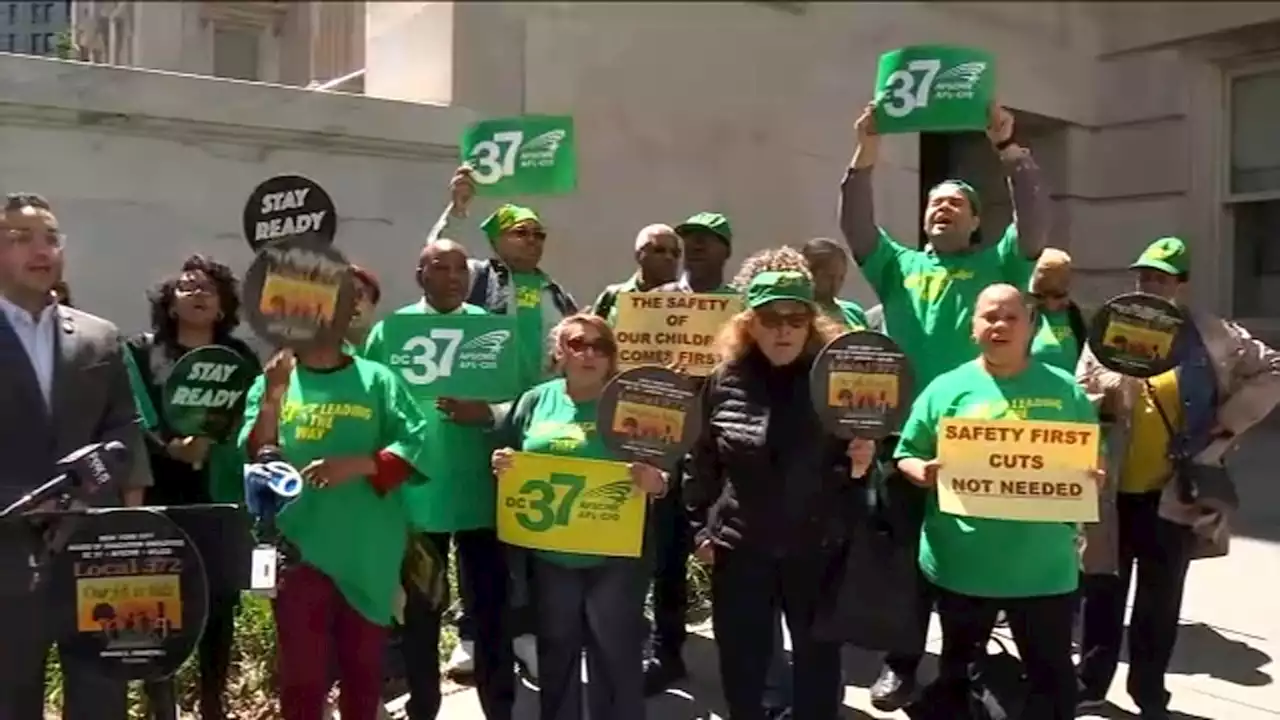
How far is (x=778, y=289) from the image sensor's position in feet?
13.9

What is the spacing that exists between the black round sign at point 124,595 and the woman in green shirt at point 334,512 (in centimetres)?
36

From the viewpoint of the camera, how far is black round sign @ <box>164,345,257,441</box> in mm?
4500

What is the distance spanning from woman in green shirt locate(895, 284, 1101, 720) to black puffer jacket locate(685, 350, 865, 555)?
0.81 ft

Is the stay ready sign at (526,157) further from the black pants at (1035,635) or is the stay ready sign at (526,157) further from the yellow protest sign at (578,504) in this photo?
the black pants at (1035,635)

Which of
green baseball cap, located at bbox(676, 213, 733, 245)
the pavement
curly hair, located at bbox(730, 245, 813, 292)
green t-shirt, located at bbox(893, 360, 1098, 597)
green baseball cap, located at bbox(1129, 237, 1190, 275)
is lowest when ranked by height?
the pavement

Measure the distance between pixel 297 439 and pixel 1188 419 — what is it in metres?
3.13

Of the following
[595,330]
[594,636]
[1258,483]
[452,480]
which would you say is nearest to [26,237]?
[452,480]

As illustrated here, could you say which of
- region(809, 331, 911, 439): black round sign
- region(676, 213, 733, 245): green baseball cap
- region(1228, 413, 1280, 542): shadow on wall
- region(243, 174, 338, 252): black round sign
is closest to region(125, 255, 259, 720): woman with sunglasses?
region(243, 174, 338, 252): black round sign

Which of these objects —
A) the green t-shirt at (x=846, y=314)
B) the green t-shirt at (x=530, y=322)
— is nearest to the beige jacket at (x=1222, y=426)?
the green t-shirt at (x=846, y=314)

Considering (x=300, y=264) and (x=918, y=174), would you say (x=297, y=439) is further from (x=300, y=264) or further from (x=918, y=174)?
(x=918, y=174)

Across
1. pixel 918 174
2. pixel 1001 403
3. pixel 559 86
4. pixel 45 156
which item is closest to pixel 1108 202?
pixel 918 174

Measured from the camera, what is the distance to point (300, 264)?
4168 mm

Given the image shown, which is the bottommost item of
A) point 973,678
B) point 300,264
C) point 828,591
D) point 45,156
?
point 973,678

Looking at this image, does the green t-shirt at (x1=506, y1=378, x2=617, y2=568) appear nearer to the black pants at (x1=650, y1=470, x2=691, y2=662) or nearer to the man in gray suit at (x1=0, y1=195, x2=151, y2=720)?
the black pants at (x1=650, y1=470, x2=691, y2=662)
